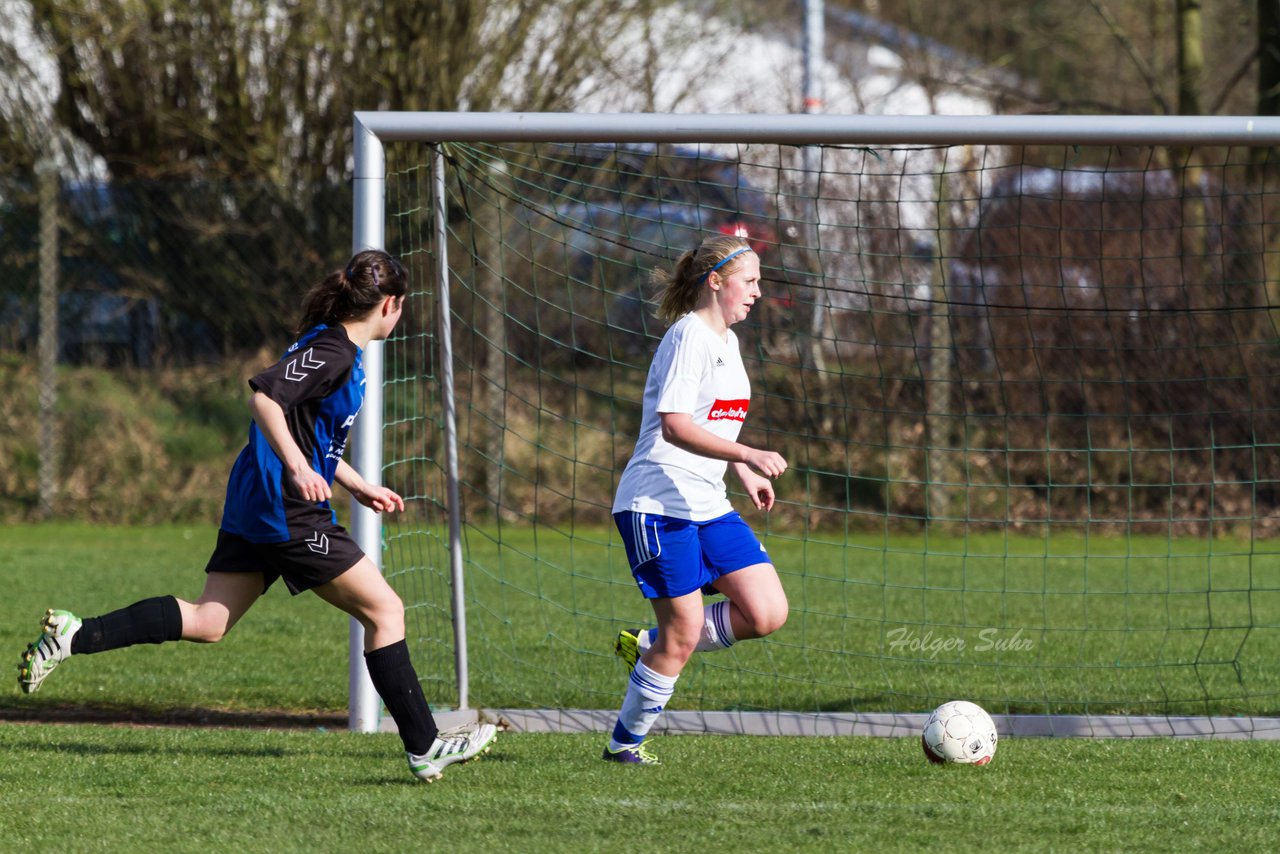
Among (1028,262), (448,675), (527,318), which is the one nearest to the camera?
(448,675)

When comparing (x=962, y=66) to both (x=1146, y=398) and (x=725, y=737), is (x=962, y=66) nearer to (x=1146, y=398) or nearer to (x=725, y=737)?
(x=1146, y=398)

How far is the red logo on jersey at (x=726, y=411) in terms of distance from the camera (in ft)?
14.9

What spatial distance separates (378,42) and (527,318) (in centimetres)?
368

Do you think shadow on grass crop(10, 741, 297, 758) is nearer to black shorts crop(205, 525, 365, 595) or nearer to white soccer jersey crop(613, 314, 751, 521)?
black shorts crop(205, 525, 365, 595)

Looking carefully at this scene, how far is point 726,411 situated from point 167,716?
289 centimetres

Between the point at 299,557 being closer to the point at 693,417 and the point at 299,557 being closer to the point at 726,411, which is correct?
the point at 693,417

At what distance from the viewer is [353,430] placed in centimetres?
560

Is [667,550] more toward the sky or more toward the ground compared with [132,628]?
more toward the sky

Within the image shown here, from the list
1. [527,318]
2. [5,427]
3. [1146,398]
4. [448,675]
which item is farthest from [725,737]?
[5,427]

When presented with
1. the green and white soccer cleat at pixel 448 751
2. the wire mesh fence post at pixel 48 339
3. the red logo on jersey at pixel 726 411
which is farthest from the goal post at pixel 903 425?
the wire mesh fence post at pixel 48 339

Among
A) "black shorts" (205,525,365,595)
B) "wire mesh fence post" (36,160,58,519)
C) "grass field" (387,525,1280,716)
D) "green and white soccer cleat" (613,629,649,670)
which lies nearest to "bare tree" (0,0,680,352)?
"wire mesh fence post" (36,160,58,519)

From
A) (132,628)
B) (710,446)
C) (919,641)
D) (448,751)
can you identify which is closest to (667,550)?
(710,446)

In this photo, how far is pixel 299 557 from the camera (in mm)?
4234

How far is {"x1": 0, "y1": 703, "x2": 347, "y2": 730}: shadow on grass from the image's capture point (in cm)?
586
